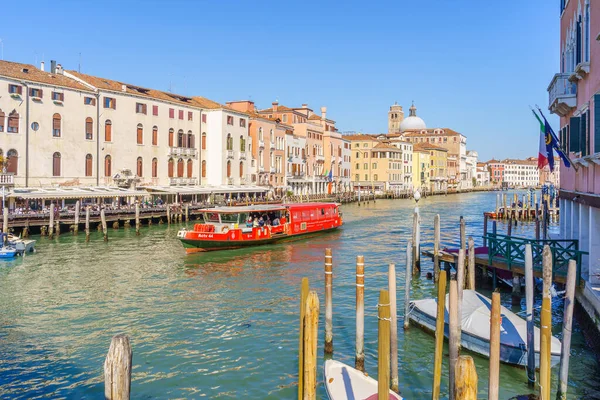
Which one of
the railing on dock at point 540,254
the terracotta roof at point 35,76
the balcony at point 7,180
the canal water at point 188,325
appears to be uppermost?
the terracotta roof at point 35,76

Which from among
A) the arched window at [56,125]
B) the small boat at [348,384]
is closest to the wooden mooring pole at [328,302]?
the small boat at [348,384]

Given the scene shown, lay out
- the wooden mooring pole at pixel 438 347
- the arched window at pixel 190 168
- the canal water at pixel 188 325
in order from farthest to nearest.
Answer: the arched window at pixel 190 168 → the canal water at pixel 188 325 → the wooden mooring pole at pixel 438 347

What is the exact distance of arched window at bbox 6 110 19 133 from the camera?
27.6 metres

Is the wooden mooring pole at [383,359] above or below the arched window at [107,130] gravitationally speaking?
below

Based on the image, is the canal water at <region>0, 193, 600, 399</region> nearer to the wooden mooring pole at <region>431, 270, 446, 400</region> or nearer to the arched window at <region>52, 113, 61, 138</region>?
the wooden mooring pole at <region>431, 270, 446, 400</region>

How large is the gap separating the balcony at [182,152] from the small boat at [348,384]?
104 feet

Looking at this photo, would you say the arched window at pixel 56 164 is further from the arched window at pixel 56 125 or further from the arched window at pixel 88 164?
the arched window at pixel 88 164

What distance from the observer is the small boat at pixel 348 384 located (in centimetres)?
693

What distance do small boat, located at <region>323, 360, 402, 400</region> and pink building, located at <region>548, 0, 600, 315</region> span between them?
4.29 meters

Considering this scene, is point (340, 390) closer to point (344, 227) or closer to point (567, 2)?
point (567, 2)

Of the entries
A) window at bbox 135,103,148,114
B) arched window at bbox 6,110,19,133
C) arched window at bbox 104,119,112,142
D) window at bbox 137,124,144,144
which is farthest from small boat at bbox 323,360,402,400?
window at bbox 135,103,148,114

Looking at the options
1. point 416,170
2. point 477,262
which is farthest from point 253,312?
point 416,170

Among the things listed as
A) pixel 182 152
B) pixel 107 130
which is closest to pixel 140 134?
pixel 107 130

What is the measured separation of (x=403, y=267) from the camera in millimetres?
17938
